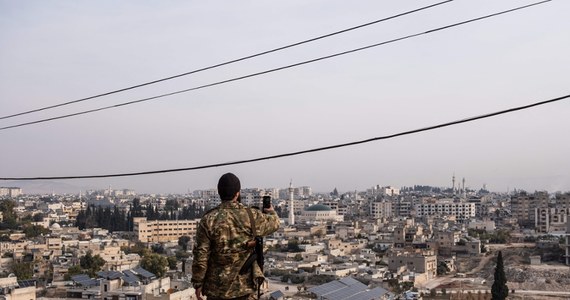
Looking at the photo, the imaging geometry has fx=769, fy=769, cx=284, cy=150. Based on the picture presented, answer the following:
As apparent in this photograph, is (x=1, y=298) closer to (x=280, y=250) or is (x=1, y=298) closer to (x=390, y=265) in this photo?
(x=390, y=265)

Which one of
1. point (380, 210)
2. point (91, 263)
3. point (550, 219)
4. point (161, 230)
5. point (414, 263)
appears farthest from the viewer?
point (380, 210)

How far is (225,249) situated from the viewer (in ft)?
5.26

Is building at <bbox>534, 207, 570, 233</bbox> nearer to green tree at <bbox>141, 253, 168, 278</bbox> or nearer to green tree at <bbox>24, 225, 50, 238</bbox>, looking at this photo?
green tree at <bbox>141, 253, 168, 278</bbox>

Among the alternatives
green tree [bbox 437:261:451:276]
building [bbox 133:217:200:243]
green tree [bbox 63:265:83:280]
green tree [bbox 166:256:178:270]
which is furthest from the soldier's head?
building [bbox 133:217:200:243]

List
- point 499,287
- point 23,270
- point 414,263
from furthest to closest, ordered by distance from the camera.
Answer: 1. point 414,263
2. point 23,270
3. point 499,287

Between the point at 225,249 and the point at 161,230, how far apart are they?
86.7ft

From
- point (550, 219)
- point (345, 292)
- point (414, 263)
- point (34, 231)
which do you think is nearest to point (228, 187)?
point (345, 292)

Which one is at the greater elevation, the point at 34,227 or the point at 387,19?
the point at 387,19

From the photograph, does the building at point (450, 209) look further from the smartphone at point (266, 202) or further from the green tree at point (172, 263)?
the smartphone at point (266, 202)

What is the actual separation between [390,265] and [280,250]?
16.2ft

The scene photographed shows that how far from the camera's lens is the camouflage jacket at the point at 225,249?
Answer: 160 cm

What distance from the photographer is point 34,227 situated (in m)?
25.4

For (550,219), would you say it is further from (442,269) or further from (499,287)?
(499,287)

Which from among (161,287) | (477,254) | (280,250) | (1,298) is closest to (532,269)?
(477,254)
